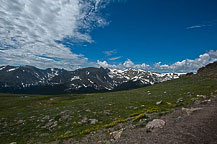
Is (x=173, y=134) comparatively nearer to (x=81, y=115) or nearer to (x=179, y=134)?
(x=179, y=134)

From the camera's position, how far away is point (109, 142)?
1027cm

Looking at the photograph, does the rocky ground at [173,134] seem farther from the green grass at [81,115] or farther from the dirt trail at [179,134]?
the green grass at [81,115]

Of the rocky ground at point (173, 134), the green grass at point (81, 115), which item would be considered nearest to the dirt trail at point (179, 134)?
the rocky ground at point (173, 134)

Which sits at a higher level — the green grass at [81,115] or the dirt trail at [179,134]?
the dirt trail at [179,134]

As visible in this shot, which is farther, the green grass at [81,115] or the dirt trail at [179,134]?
the green grass at [81,115]

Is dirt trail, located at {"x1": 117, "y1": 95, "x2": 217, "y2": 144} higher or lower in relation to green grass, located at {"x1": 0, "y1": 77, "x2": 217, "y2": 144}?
higher

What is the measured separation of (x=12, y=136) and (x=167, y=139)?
72.2ft

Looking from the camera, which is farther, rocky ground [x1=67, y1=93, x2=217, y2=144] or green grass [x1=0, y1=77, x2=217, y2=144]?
green grass [x1=0, y1=77, x2=217, y2=144]

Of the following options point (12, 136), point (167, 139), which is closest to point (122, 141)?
point (167, 139)

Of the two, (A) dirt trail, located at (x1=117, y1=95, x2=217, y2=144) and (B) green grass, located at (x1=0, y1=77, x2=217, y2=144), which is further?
(B) green grass, located at (x1=0, y1=77, x2=217, y2=144)

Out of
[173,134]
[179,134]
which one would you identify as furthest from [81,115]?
[179,134]

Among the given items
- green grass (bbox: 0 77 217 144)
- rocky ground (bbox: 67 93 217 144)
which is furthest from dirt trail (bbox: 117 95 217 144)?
green grass (bbox: 0 77 217 144)

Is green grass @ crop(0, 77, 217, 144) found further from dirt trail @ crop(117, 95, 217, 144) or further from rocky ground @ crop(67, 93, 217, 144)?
dirt trail @ crop(117, 95, 217, 144)

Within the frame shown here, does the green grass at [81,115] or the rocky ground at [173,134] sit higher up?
the rocky ground at [173,134]
